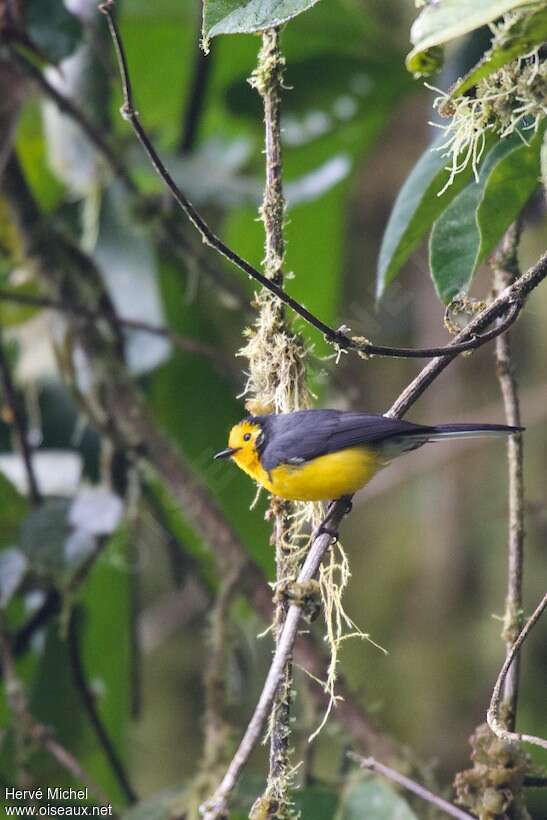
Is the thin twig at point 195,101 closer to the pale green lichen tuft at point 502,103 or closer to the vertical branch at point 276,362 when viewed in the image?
the vertical branch at point 276,362

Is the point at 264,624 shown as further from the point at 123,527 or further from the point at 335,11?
the point at 335,11

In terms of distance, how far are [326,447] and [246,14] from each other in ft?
2.08

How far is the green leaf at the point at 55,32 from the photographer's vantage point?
6.26ft

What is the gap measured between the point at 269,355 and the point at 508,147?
383 millimetres

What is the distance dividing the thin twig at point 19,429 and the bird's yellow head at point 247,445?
0.58 m

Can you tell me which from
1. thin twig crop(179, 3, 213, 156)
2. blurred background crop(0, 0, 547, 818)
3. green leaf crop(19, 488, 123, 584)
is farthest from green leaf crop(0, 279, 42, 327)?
thin twig crop(179, 3, 213, 156)

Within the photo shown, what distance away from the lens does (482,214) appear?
121 centimetres

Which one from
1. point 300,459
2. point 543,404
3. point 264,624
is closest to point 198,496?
point 264,624

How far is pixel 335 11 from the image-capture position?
2727 mm

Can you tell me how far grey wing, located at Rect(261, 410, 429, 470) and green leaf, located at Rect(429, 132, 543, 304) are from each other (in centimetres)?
21

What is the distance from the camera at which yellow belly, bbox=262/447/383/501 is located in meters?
1.43

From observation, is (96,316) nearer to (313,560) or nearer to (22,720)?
(22,720)

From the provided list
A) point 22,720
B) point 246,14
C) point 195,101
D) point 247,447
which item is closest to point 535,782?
point 247,447

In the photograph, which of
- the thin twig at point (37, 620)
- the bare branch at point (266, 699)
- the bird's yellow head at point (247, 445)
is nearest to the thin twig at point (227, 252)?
the bare branch at point (266, 699)
